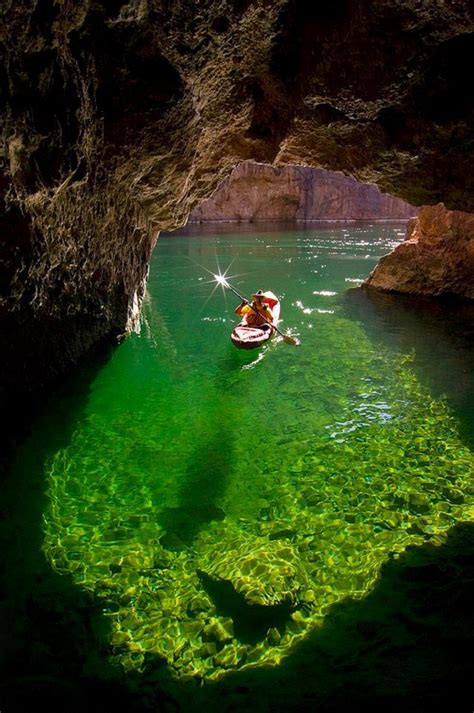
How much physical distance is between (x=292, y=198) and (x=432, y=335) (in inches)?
1563

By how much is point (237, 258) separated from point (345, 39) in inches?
762

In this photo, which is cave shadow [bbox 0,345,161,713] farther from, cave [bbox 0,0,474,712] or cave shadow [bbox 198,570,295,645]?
cave shadow [bbox 198,570,295,645]

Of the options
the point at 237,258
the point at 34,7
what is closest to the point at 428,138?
the point at 34,7

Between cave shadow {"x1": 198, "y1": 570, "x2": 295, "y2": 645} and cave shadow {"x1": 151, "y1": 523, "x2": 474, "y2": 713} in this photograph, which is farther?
cave shadow {"x1": 198, "y1": 570, "x2": 295, "y2": 645}

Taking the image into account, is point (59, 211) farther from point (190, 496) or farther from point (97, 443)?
point (190, 496)

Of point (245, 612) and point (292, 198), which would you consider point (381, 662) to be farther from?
point (292, 198)

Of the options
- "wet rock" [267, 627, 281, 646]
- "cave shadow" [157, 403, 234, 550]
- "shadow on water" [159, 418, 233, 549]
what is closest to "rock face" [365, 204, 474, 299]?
"cave shadow" [157, 403, 234, 550]

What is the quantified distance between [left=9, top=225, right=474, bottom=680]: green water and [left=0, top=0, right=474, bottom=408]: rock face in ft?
7.02

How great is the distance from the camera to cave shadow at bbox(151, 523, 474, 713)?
8.84ft

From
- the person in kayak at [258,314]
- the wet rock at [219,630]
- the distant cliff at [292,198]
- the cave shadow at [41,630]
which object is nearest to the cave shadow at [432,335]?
the person in kayak at [258,314]

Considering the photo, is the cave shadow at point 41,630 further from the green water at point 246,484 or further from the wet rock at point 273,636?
the wet rock at point 273,636

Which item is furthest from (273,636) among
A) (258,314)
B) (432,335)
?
(432,335)

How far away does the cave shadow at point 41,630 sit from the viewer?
2.74m

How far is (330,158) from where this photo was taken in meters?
7.54
